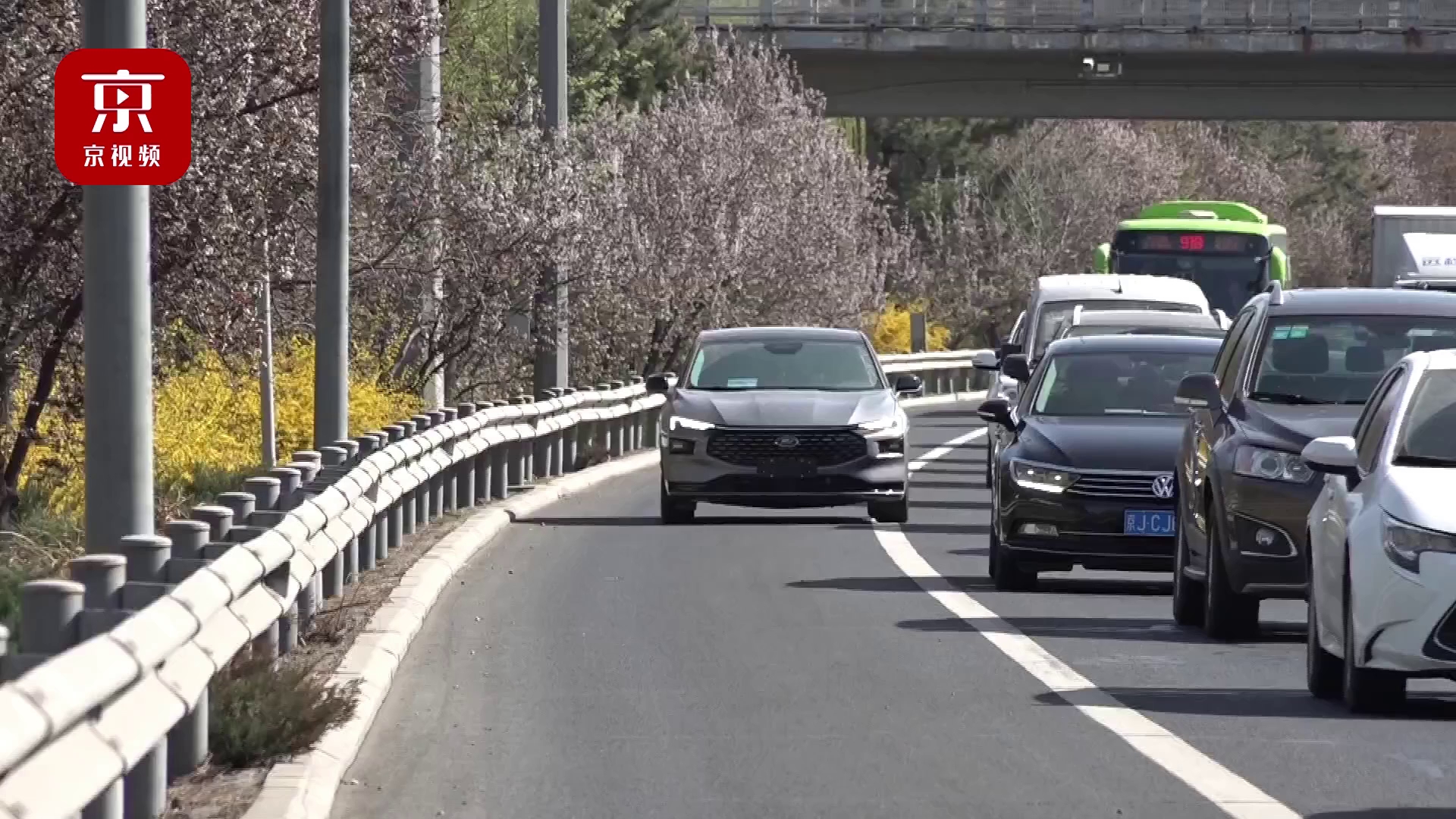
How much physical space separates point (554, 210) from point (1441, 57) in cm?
3020

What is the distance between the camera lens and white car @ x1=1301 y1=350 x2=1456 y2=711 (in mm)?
11664

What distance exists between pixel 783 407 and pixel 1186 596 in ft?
27.7

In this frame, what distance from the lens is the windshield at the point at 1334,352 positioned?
1630 centimetres

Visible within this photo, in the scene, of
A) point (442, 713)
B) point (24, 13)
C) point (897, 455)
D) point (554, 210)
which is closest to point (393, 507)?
point (24, 13)

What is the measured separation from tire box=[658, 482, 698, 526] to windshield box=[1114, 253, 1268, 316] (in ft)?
70.7

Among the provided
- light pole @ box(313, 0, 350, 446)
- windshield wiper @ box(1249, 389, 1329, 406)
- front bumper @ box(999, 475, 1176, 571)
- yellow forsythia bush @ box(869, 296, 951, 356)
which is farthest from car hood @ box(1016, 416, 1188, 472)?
yellow forsythia bush @ box(869, 296, 951, 356)

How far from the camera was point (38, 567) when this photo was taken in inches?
619

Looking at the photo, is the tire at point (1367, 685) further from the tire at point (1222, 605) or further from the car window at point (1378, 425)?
the tire at point (1222, 605)

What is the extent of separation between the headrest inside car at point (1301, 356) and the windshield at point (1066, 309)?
13408 millimetres

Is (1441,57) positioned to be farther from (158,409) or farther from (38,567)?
(38,567)

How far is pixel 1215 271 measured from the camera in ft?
150

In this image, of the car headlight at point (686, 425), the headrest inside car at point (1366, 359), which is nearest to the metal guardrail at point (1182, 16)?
the car headlight at point (686, 425)

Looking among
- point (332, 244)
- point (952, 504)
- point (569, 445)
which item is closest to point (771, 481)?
point (952, 504)

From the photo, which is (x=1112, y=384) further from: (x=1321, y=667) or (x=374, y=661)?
(x=374, y=661)
